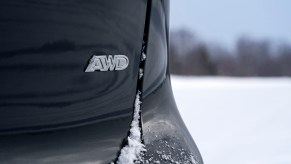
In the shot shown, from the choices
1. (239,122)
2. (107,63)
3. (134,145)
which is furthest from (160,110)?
(239,122)

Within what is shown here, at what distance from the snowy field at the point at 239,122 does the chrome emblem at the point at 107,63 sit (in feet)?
5.98

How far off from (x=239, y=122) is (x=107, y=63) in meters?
3.16

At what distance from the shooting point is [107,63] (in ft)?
2.83

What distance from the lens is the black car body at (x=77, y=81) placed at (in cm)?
76

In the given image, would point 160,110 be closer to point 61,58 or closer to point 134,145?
point 134,145

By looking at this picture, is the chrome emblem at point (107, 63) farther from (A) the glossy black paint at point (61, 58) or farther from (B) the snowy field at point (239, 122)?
(B) the snowy field at point (239, 122)

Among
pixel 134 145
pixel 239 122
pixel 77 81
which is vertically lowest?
pixel 239 122

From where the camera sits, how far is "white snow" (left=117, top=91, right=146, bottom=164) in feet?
3.01

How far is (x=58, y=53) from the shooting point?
80cm

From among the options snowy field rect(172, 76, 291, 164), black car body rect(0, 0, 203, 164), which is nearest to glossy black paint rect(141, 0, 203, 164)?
black car body rect(0, 0, 203, 164)

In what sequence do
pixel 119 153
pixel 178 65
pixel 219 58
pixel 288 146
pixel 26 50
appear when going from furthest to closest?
pixel 219 58, pixel 178 65, pixel 288 146, pixel 119 153, pixel 26 50

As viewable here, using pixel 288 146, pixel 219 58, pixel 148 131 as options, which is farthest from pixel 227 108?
pixel 219 58

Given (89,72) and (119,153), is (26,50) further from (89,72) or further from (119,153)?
(119,153)

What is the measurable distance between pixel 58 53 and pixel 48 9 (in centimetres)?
9
